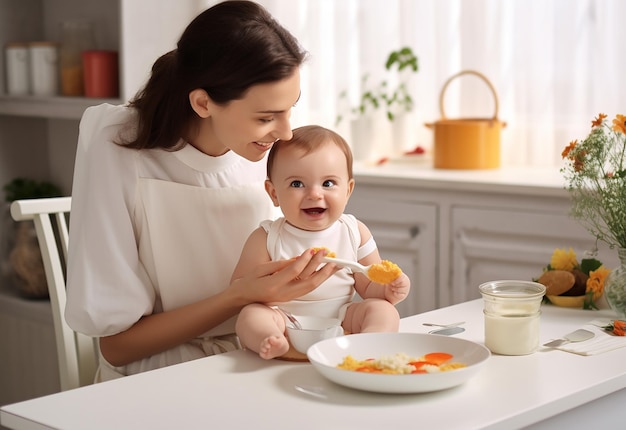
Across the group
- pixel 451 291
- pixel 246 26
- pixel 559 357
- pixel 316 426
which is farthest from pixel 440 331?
pixel 451 291

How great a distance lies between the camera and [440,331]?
1.65 meters

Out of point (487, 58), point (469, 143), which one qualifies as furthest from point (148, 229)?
point (487, 58)

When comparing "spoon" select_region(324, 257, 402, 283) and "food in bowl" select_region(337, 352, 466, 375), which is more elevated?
"spoon" select_region(324, 257, 402, 283)

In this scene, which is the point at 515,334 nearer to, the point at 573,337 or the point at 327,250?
the point at 573,337

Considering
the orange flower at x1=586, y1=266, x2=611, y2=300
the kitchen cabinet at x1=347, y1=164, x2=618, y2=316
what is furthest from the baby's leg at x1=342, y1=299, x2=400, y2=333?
the kitchen cabinet at x1=347, y1=164, x2=618, y2=316

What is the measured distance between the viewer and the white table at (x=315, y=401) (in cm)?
122

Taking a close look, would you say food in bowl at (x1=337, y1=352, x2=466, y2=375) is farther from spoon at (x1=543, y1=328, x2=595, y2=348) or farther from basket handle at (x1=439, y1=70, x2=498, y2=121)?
basket handle at (x1=439, y1=70, x2=498, y2=121)

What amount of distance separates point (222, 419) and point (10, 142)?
2.52 metres

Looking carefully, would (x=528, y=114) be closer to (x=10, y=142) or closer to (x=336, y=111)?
(x=336, y=111)

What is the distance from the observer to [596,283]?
1805 mm

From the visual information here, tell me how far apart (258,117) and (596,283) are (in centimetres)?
70

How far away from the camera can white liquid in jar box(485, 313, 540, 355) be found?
4.93 ft

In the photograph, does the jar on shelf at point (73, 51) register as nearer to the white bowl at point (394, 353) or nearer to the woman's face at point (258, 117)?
the woman's face at point (258, 117)

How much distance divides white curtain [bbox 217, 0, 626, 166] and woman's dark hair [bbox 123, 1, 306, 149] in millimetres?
1425
